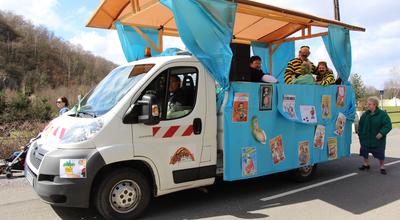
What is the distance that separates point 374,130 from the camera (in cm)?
859

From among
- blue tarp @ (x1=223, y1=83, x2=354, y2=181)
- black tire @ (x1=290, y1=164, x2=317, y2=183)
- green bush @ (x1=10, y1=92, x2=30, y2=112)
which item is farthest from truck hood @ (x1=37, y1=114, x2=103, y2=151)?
green bush @ (x1=10, y1=92, x2=30, y2=112)

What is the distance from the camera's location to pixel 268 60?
10727mm

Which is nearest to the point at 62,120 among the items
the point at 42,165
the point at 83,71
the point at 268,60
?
the point at 42,165

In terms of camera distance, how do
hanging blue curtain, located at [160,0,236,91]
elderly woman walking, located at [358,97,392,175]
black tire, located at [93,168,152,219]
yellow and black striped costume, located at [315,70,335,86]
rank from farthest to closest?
elderly woman walking, located at [358,97,392,175], yellow and black striped costume, located at [315,70,335,86], hanging blue curtain, located at [160,0,236,91], black tire, located at [93,168,152,219]

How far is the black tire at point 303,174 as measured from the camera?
7.49 metres

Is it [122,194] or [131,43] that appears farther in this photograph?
[131,43]

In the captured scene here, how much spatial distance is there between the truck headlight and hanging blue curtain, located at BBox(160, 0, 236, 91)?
5.85ft

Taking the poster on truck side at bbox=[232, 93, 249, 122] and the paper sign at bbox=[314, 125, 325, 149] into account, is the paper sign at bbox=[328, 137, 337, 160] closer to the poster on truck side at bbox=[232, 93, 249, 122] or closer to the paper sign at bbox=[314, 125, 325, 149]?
the paper sign at bbox=[314, 125, 325, 149]

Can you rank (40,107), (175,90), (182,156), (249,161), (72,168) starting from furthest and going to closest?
(40,107), (249,161), (175,90), (182,156), (72,168)

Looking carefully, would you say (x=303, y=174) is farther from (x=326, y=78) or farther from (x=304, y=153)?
(x=326, y=78)

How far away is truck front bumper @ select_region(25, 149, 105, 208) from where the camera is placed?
4801 millimetres

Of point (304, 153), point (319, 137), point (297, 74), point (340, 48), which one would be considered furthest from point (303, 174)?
point (340, 48)

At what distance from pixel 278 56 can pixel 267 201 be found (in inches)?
213

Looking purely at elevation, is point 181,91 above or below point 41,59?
below
